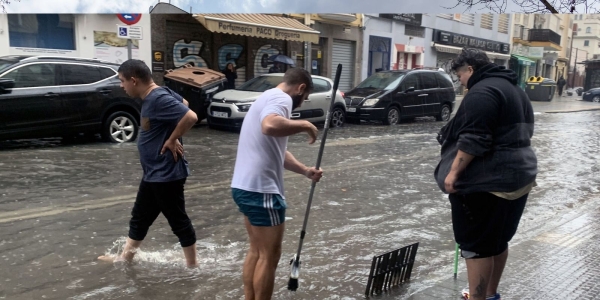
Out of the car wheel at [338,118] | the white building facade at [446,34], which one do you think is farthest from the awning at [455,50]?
the car wheel at [338,118]

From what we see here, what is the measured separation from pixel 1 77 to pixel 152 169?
6219 millimetres

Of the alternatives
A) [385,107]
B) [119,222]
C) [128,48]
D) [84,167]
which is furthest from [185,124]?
[128,48]

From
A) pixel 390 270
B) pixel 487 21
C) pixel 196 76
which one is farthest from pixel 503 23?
pixel 196 76

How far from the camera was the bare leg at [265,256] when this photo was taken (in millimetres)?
3199

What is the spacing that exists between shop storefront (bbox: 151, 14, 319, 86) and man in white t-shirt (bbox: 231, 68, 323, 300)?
196 inches

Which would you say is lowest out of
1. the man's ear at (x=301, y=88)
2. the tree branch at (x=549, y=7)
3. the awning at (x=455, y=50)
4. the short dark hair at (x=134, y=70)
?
the man's ear at (x=301, y=88)

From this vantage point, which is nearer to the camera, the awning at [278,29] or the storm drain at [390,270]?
the storm drain at [390,270]

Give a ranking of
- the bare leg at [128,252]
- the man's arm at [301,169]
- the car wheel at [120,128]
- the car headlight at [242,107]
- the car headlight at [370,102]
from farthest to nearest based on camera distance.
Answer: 1. the car headlight at [242,107]
2. the car headlight at [370,102]
3. the car wheel at [120,128]
4. the bare leg at [128,252]
5. the man's arm at [301,169]

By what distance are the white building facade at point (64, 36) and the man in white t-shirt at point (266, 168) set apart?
8.77 m

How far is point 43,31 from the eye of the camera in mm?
12039

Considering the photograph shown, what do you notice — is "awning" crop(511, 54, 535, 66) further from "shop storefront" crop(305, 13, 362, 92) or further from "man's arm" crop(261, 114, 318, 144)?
"shop storefront" crop(305, 13, 362, 92)

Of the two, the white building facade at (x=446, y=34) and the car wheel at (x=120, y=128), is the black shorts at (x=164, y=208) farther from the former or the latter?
the car wheel at (x=120, y=128)

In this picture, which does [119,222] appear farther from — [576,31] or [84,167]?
[576,31]

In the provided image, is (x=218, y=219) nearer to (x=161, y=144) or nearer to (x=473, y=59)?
(x=161, y=144)
